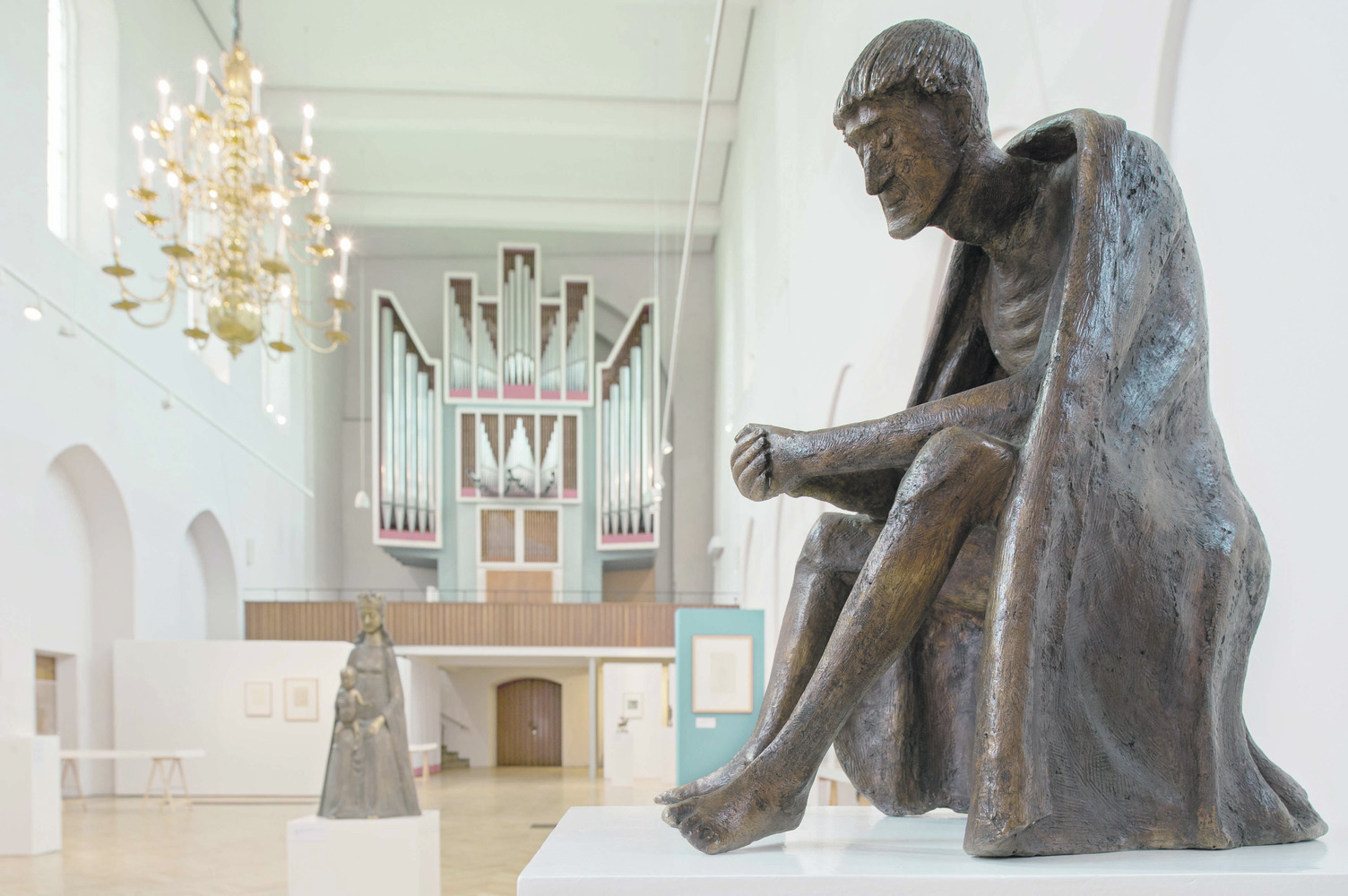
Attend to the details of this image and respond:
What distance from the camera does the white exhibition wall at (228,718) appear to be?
46.8 feet

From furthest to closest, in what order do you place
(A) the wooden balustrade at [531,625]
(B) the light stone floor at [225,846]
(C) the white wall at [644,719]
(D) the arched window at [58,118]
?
(A) the wooden balustrade at [531,625] → (C) the white wall at [644,719] → (D) the arched window at [58,118] → (B) the light stone floor at [225,846]

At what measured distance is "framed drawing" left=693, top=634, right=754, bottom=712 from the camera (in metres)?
9.67

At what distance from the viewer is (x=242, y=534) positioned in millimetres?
18391

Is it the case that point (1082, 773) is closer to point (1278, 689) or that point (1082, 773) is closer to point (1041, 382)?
point (1041, 382)

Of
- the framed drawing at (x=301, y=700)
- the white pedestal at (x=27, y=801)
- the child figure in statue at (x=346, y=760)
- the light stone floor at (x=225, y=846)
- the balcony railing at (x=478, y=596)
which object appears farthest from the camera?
the balcony railing at (x=478, y=596)

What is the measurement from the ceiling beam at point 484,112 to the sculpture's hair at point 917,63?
58.6 feet

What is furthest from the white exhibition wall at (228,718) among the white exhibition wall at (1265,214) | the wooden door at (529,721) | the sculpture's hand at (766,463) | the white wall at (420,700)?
the sculpture's hand at (766,463)

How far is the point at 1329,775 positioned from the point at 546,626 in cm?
1764

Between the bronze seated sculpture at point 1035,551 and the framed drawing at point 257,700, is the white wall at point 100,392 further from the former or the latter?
the bronze seated sculpture at point 1035,551

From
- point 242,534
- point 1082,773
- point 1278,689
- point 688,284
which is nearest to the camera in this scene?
point 1082,773

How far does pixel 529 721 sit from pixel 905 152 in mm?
24500

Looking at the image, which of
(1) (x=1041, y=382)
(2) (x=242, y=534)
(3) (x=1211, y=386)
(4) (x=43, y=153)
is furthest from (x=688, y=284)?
(1) (x=1041, y=382)

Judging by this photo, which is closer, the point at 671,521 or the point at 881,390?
the point at 881,390

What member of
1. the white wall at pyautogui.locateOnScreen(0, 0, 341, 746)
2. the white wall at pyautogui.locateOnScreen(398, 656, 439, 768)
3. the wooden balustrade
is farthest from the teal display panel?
the wooden balustrade
